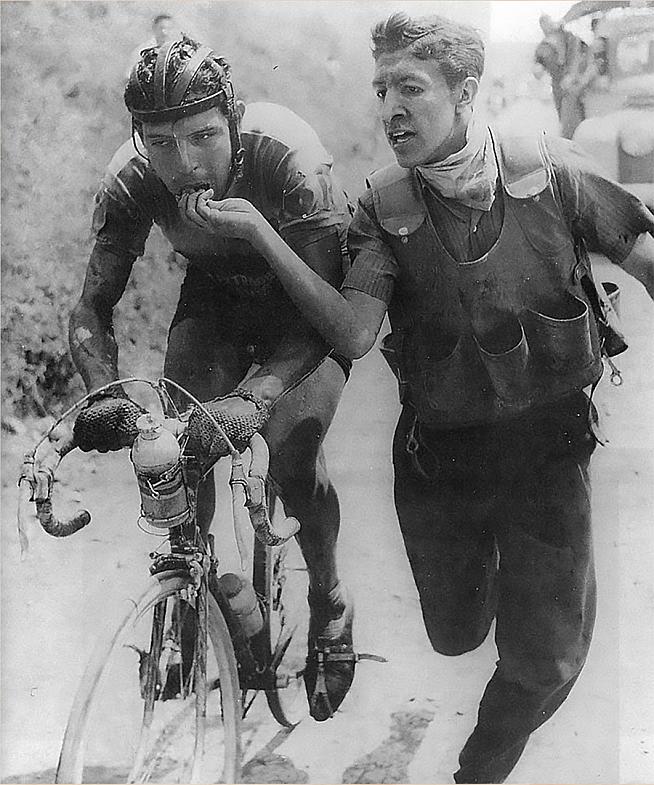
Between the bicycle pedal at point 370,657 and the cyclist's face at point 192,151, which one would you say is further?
the bicycle pedal at point 370,657

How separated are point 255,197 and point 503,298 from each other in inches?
19.3

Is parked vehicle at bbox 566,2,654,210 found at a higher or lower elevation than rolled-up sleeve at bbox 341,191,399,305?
higher

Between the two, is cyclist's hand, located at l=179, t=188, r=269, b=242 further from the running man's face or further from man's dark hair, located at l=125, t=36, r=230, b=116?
the running man's face

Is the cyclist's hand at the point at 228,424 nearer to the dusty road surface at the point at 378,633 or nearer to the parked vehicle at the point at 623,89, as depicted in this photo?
the dusty road surface at the point at 378,633

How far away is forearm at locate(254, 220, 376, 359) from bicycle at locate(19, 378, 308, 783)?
24 cm

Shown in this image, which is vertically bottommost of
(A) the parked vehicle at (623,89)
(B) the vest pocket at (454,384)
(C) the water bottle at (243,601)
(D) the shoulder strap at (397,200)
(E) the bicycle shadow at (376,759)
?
(E) the bicycle shadow at (376,759)

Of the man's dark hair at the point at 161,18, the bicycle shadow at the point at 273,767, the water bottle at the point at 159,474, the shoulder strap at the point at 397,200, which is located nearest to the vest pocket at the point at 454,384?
the shoulder strap at the point at 397,200

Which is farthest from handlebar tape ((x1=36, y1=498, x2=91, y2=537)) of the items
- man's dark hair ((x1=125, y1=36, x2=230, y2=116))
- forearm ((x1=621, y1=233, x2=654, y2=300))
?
forearm ((x1=621, y1=233, x2=654, y2=300))

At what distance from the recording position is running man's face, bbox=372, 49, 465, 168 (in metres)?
1.78

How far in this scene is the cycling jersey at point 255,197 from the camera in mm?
1813

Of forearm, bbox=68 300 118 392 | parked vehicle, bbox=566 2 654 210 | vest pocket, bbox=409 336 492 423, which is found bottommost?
vest pocket, bbox=409 336 492 423

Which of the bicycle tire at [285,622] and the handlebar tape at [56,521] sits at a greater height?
the handlebar tape at [56,521]

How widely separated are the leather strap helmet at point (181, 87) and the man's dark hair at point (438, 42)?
0.95ft

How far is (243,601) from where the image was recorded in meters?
1.88
